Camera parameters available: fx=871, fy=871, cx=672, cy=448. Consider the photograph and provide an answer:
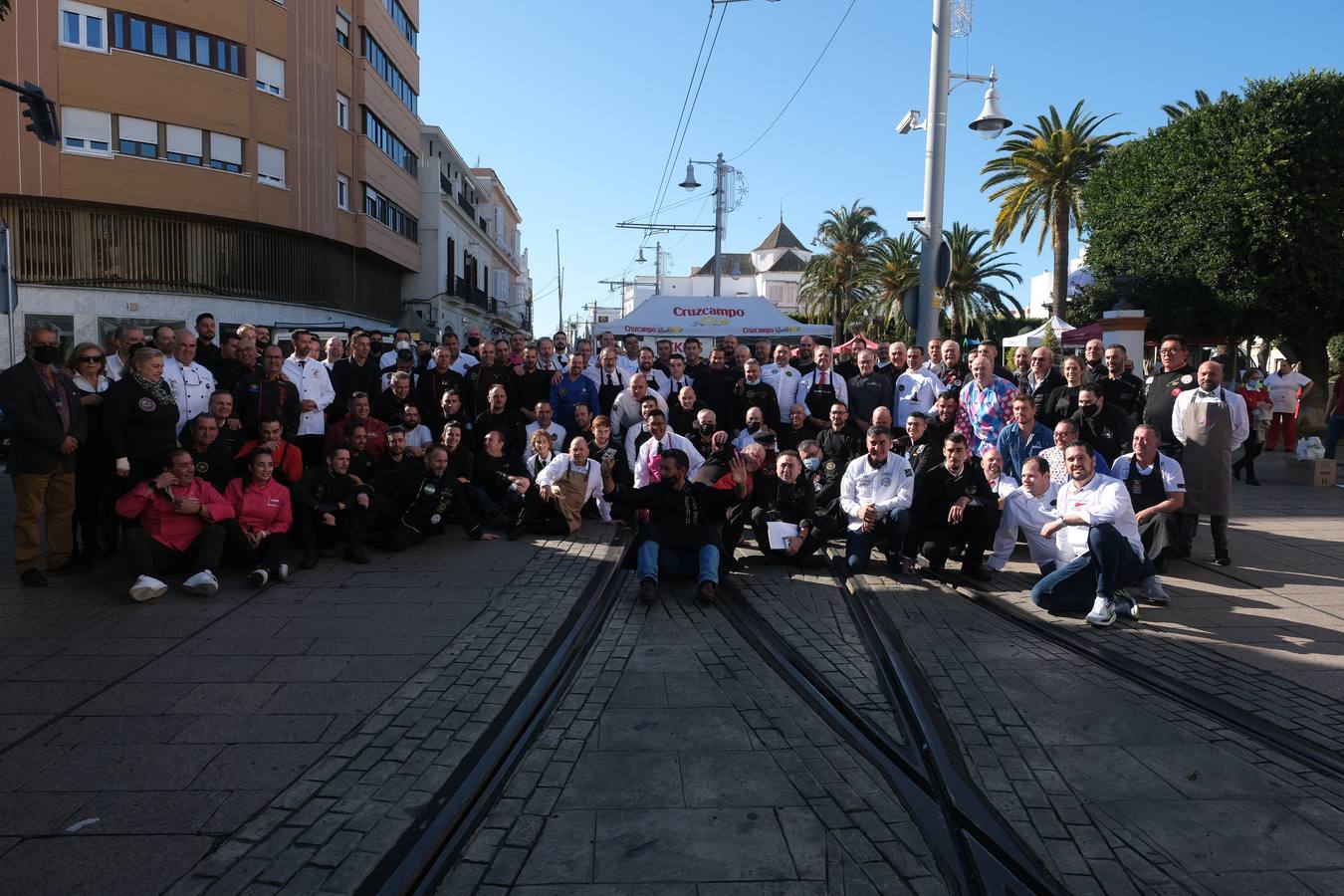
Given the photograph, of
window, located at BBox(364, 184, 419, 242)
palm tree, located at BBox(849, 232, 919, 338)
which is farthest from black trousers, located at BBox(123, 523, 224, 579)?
palm tree, located at BBox(849, 232, 919, 338)

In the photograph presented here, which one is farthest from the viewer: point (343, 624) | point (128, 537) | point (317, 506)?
point (317, 506)

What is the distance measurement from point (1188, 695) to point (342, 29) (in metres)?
36.2

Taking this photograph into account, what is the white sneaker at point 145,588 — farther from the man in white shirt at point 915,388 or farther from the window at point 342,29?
the window at point 342,29

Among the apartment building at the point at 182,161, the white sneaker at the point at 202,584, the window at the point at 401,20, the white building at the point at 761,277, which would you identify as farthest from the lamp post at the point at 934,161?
the white building at the point at 761,277

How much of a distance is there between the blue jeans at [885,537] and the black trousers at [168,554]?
5.43m

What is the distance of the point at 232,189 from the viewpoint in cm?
2706

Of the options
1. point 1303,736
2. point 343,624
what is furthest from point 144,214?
point 1303,736

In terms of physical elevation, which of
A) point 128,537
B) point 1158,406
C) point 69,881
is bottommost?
point 69,881

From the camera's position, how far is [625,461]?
10414 mm

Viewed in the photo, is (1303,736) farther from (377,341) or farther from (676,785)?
(377,341)

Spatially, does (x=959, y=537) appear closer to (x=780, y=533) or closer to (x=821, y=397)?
(x=780, y=533)

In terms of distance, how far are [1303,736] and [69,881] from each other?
5475mm

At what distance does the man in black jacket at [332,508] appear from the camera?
804 cm

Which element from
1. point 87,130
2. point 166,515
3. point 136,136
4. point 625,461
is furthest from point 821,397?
point 87,130
